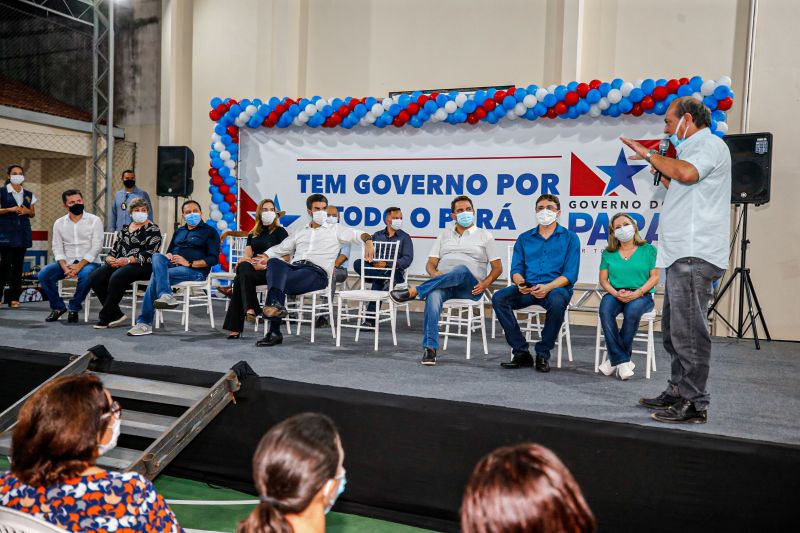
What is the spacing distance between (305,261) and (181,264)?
3.46 feet

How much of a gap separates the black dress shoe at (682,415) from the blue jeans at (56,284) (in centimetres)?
430

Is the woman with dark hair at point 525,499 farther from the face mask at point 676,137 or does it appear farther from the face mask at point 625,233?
the face mask at point 625,233

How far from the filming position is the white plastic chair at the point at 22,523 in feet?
3.64

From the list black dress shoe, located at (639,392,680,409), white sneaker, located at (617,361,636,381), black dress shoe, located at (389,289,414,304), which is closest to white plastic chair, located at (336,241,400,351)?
black dress shoe, located at (389,289,414,304)

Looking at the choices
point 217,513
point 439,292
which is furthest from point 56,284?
point 217,513

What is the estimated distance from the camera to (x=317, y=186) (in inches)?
269

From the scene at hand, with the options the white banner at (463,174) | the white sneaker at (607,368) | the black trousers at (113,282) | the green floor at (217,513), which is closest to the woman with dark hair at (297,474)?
the green floor at (217,513)

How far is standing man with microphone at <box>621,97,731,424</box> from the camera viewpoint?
2.64m

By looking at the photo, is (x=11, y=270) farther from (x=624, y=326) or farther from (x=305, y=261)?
(x=624, y=326)

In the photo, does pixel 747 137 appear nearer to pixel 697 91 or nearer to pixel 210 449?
pixel 697 91

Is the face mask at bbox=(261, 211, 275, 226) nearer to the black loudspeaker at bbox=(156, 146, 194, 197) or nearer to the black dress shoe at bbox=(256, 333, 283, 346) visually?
the black dress shoe at bbox=(256, 333, 283, 346)

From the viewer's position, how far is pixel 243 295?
4641 mm

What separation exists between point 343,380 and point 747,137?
12.3 ft

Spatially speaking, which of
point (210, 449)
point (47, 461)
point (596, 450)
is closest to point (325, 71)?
point (210, 449)
